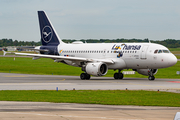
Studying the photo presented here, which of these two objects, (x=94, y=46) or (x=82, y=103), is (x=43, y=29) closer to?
(x=94, y=46)

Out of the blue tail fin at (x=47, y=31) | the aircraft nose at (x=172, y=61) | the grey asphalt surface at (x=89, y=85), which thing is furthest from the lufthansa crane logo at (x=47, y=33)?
the aircraft nose at (x=172, y=61)

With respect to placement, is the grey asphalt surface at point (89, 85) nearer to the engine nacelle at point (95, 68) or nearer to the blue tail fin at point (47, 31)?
the engine nacelle at point (95, 68)

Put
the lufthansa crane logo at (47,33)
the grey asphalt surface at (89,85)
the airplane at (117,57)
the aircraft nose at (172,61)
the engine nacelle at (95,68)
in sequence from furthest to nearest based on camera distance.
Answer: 1. the lufthansa crane logo at (47,33)
2. the engine nacelle at (95,68)
3. the airplane at (117,57)
4. the aircraft nose at (172,61)
5. the grey asphalt surface at (89,85)

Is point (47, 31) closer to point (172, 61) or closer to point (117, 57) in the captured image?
point (117, 57)

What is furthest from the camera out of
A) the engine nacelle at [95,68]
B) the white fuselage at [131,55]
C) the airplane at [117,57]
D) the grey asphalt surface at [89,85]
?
the engine nacelle at [95,68]

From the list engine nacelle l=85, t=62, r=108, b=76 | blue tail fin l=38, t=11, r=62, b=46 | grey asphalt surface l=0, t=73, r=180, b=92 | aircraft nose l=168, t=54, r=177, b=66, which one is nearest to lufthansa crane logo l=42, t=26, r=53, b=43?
blue tail fin l=38, t=11, r=62, b=46

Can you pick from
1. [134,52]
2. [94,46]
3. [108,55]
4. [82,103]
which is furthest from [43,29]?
[82,103]

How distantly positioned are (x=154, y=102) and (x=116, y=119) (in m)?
6.88

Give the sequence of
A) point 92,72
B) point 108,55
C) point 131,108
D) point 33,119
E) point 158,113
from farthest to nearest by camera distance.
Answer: point 108,55 < point 92,72 < point 131,108 < point 158,113 < point 33,119

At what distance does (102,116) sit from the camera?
54.4 ft

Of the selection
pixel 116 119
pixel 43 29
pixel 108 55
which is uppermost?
pixel 43 29

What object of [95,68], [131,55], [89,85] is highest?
[131,55]

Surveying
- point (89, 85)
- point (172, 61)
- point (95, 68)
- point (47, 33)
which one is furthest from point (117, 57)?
point (47, 33)

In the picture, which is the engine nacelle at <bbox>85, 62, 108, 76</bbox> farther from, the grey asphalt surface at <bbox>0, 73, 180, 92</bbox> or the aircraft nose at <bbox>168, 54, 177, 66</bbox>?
the aircraft nose at <bbox>168, 54, 177, 66</bbox>
